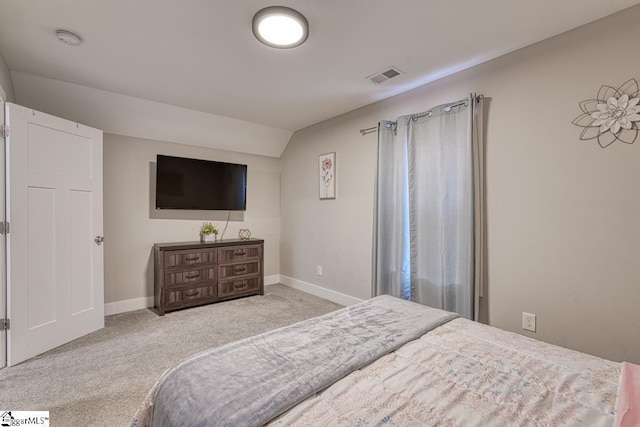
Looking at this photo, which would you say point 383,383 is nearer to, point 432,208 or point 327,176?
point 432,208

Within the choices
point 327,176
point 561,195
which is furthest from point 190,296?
point 561,195

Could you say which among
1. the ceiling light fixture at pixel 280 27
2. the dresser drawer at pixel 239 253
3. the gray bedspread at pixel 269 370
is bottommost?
the gray bedspread at pixel 269 370

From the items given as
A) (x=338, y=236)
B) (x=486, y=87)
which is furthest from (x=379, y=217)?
(x=486, y=87)

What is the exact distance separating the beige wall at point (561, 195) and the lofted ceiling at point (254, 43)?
0.60 feet

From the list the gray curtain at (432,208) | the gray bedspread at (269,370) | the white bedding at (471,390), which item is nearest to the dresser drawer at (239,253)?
the gray curtain at (432,208)

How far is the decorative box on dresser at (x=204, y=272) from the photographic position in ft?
11.2

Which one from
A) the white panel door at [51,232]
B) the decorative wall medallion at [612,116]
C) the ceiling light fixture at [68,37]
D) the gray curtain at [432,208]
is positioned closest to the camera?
the decorative wall medallion at [612,116]

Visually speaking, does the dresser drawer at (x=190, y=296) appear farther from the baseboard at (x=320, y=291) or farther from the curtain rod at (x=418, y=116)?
the curtain rod at (x=418, y=116)

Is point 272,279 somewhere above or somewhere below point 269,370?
below

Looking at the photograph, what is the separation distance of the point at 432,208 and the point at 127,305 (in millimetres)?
3606

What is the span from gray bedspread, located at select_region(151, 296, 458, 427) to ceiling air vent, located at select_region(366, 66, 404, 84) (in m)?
2.10

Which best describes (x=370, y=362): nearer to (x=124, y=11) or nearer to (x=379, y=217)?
(x=379, y=217)

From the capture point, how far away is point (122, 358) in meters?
2.39

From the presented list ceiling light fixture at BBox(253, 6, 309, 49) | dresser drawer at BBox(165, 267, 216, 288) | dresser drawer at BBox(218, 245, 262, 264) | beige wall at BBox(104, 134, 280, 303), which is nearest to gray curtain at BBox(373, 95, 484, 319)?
ceiling light fixture at BBox(253, 6, 309, 49)
